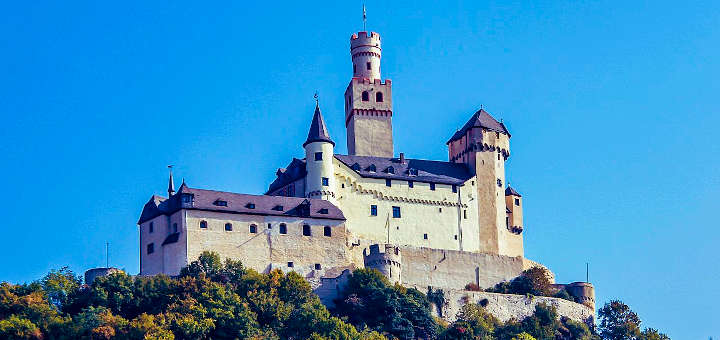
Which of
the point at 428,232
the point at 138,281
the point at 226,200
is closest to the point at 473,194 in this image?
the point at 428,232

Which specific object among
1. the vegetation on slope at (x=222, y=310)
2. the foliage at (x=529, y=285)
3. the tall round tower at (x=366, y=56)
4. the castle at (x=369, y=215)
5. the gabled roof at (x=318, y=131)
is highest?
the tall round tower at (x=366, y=56)

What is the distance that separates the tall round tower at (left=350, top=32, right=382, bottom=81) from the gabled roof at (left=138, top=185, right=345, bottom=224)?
1574 centimetres

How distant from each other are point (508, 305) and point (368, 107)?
19.8 meters

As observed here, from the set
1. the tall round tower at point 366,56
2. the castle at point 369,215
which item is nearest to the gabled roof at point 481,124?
the castle at point 369,215

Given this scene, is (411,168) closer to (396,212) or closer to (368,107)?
(396,212)

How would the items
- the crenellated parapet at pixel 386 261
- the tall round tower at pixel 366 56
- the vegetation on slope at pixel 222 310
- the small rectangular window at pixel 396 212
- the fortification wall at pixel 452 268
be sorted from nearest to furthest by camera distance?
the vegetation on slope at pixel 222 310
the crenellated parapet at pixel 386 261
the fortification wall at pixel 452 268
the small rectangular window at pixel 396 212
the tall round tower at pixel 366 56

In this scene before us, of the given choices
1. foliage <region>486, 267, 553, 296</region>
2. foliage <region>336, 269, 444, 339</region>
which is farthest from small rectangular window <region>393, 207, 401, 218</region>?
foliage <region>336, 269, 444, 339</region>

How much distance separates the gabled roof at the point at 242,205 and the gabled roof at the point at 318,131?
4.52m

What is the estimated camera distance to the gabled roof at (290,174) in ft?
351

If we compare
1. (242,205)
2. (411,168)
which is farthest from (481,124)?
(242,205)

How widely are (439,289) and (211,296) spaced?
16175mm

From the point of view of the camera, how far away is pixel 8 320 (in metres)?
90.2

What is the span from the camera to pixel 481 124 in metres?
113

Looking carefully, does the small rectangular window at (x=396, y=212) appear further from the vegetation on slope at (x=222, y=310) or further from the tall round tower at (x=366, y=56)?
the tall round tower at (x=366, y=56)
